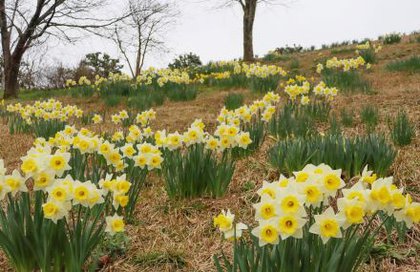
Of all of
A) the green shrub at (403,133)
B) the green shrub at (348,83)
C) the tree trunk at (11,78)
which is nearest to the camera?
the green shrub at (403,133)

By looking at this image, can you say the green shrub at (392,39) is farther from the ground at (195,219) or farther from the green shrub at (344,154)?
the green shrub at (344,154)

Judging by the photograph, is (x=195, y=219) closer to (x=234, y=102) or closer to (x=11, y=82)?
(x=234, y=102)

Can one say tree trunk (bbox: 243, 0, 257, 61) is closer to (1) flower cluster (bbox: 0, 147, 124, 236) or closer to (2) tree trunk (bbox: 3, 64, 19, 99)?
(2) tree trunk (bbox: 3, 64, 19, 99)

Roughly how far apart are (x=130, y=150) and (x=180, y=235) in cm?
67

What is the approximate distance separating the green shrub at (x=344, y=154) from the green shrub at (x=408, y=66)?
5690 mm

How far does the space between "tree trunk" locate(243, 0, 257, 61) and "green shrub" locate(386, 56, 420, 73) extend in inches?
316

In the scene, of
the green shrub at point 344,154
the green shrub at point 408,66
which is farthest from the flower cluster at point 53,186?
the green shrub at point 408,66

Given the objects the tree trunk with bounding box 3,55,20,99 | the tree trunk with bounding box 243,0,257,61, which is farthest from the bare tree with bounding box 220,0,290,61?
the tree trunk with bounding box 3,55,20,99

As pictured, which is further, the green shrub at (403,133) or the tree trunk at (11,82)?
the tree trunk at (11,82)

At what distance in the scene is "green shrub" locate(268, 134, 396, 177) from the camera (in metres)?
2.98

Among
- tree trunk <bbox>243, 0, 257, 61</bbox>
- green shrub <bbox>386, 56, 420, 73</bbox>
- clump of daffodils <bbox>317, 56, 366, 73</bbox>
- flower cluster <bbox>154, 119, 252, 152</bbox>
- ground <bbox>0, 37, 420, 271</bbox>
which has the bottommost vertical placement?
ground <bbox>0, 37, 420, 271</bbox>

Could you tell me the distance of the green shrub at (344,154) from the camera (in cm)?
298

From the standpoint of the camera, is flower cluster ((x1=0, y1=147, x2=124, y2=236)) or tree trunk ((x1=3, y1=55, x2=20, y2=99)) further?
tree trunk ((x1=3, y1=55, x2=20, y2=99))

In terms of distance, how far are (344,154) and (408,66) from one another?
6104mm
